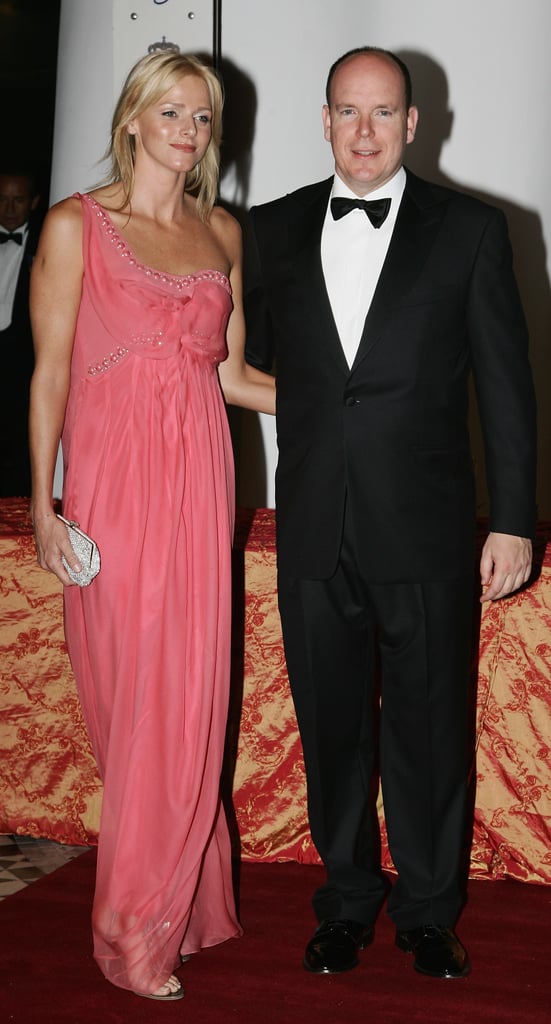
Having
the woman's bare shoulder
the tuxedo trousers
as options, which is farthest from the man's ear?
the tuxedo trousers

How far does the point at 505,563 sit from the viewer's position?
2.11 m

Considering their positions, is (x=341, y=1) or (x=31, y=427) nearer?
(x=31, y=427)

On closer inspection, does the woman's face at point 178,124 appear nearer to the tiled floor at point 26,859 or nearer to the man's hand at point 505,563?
the man's hand at point 505,563

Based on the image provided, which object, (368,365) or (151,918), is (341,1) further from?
A: (151,918)

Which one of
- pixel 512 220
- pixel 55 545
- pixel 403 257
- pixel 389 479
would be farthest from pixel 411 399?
pixel 512 220

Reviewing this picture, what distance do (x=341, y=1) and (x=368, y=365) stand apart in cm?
232

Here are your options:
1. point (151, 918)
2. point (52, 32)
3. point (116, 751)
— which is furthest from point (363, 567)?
point (52, 32)

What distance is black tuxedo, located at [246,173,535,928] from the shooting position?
6.67ft

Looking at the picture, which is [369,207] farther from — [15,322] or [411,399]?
[15,322]

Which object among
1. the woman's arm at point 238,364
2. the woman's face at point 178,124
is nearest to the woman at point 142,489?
the woman's face at point 178,124

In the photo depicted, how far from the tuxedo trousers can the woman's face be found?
0.77 metres

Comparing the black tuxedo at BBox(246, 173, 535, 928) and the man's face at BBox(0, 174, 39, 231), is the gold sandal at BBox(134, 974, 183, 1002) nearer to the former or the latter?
the black tuxedo at BBox(246, 173, 535, 928)

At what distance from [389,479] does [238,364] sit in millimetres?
490

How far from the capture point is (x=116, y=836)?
2121mm
